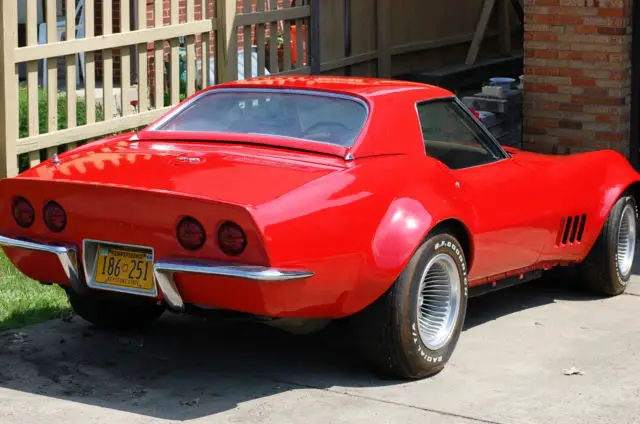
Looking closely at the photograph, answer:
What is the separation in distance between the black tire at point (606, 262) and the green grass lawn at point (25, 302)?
3.12 metres

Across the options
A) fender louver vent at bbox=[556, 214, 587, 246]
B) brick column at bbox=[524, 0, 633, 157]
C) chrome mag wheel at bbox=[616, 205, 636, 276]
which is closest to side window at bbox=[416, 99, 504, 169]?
fender louver vent at bbox=[556, 214, 587, 246]

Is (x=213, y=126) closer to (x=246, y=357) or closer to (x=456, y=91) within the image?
(x=246, y=357)

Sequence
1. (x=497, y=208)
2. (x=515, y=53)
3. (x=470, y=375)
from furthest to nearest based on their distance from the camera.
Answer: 1. (x=515, y=53)
2. (x=497, y=208)
3. (x=470, y=375)

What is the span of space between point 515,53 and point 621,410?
505 inches

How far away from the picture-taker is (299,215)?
5887 millimetres

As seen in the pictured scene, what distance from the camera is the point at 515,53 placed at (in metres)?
18.5

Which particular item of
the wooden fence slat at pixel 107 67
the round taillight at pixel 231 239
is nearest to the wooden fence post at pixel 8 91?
the wooden fence slat at pixel 107 67

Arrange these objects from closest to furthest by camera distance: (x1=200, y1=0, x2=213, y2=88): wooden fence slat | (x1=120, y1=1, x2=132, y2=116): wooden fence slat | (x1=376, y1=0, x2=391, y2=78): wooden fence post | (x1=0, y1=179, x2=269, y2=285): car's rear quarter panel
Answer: (x1=0, y1=179, x2=269, y2=285): car's rear quarter panel
(x1=120, y1=1, x2=132, y2=116): wooden fence slat
(x1=200, y1=0, x2=213, y2=88): wooden fence slat
(x1=376, y1=0, x2=391, y2=78): wooden fence post

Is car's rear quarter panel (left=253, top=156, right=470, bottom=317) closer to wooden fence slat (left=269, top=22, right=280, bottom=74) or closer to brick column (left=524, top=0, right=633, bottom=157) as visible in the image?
brick column (left=524, top=0, right=633, bottom=157)

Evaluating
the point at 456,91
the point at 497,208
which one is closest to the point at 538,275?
the point at 497,208

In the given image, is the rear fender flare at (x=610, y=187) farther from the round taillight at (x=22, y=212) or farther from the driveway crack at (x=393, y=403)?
the round taillight at (x=22, y=212)

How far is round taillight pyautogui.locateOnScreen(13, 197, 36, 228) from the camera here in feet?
21.0

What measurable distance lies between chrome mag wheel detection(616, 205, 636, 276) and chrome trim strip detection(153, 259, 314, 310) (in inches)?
126

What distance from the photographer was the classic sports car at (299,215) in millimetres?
5887
